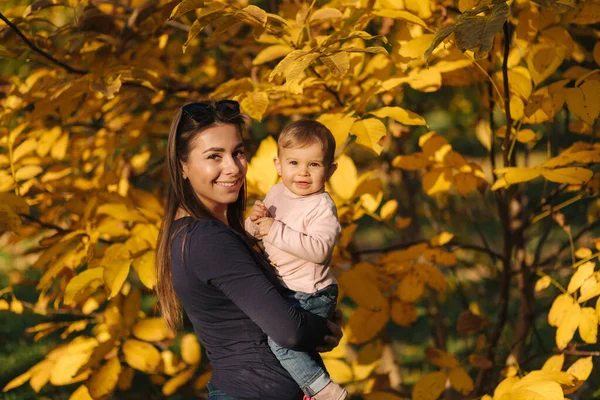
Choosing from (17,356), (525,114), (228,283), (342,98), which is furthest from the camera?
(17,356)

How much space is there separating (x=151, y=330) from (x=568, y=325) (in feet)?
4.73

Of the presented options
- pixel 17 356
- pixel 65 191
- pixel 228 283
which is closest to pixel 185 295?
pixel 228 283

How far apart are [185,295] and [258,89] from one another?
71 cm

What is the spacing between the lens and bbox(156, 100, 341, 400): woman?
73.1 inches

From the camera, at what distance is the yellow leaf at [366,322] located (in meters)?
2.69

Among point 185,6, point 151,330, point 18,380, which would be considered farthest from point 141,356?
point 185,6

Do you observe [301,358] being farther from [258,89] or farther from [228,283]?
[258,89]

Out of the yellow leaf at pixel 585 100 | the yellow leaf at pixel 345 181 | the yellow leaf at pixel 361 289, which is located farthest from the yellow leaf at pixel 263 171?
the yellow leaf at pixel 585 100

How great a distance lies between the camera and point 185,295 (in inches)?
77.4

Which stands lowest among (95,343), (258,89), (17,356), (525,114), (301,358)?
(17,356)

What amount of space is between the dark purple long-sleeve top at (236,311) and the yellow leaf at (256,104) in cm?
36

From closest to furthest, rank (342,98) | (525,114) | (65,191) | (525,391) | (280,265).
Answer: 1. (280,265)
2. (525,391)
3. (525,114)
4. (342,98)
5. (65,191)

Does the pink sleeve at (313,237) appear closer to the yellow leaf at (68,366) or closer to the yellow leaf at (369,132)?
the yellow leaf at (369,132)

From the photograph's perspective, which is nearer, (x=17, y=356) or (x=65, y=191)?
(x=65, y=191)
